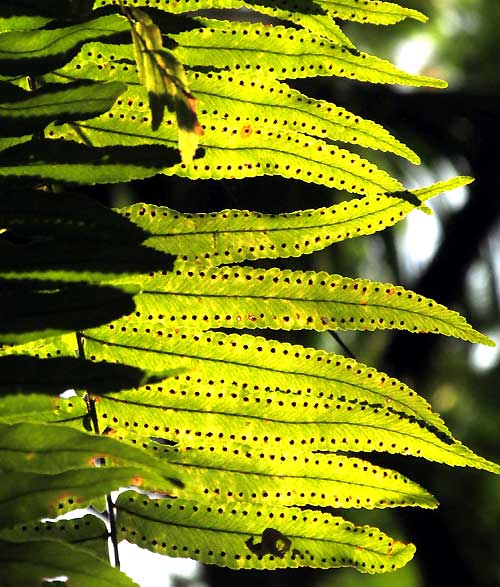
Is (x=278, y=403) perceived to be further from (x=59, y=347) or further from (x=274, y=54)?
(x=274, y=54)

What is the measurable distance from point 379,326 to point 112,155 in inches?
12.5

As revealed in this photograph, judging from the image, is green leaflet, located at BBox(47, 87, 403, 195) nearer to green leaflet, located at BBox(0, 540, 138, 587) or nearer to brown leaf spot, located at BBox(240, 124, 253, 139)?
brown leaf spot, located at BBox(240, 124, 253, 139)

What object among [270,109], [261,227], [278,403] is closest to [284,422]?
[278,403]

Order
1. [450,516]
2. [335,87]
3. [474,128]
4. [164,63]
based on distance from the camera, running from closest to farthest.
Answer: [164,63] → [335,87] → [474,128] → [450,516]

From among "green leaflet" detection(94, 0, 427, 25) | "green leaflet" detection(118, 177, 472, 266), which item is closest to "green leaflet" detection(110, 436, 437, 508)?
"green leaflet" detection(118, 177, 472, 266)

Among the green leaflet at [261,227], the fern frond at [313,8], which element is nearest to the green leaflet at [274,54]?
the fern frond at [313,8]

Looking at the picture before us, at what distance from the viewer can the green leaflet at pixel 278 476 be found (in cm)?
84

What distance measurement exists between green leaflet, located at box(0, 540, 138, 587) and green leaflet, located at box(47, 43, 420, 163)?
434 millimetres

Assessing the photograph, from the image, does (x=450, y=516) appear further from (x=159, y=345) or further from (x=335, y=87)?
(x=159, y=345)

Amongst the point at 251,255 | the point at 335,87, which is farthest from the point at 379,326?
the point at 335,87

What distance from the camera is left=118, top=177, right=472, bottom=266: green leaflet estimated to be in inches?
34.0

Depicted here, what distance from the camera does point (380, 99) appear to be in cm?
397

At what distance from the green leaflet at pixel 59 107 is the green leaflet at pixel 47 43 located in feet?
0.15

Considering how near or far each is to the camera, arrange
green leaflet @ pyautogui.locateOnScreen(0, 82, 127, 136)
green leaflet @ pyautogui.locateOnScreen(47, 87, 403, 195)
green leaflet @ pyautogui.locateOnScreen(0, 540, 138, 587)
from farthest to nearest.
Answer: green leaflet @ pyautogui.locateOnScreen(47, 87, 403, 195)
green leaflet @ pyautogui.locateOnScreen(0, 82, 127, 136)
green leaflet @ pyautogui.locateOnScreen(0, 540, 138, 587)
